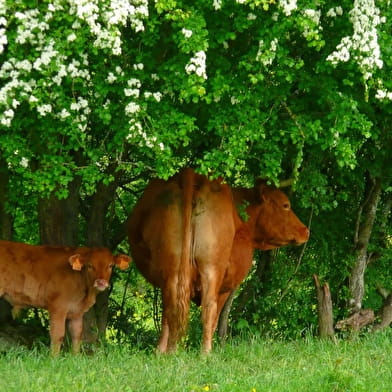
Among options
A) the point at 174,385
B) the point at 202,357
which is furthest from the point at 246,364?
the point at 174,385

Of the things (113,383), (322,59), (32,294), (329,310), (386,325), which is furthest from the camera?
(386,325)

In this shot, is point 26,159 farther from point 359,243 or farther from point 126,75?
point 359,243

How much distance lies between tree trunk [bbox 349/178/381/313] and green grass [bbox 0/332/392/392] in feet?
7.24

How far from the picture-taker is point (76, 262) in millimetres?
10297

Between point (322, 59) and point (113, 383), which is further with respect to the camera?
point (322, 59)

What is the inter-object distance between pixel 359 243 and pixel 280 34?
14.8 feet

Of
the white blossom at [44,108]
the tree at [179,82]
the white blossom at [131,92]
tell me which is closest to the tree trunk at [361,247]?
the tree at [179,82]

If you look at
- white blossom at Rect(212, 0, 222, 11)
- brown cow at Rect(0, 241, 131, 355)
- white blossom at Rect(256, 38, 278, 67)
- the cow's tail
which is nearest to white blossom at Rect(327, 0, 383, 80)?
white blossom at Rect(256, 38, 278, 67)

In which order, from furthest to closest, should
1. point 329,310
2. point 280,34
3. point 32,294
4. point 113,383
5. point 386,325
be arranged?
point 386,325
point 329,310
point 32,294
point 280,34
point 113,383

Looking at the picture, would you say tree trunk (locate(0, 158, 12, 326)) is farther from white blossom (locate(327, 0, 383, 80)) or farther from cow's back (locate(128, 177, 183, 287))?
white blossom (locate(327, 0, 383, 80))

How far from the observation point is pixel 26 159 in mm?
9055

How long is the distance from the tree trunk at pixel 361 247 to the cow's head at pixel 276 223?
3.74 feet

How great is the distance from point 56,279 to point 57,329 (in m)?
0.51

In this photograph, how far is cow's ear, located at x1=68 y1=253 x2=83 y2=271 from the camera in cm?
1027
